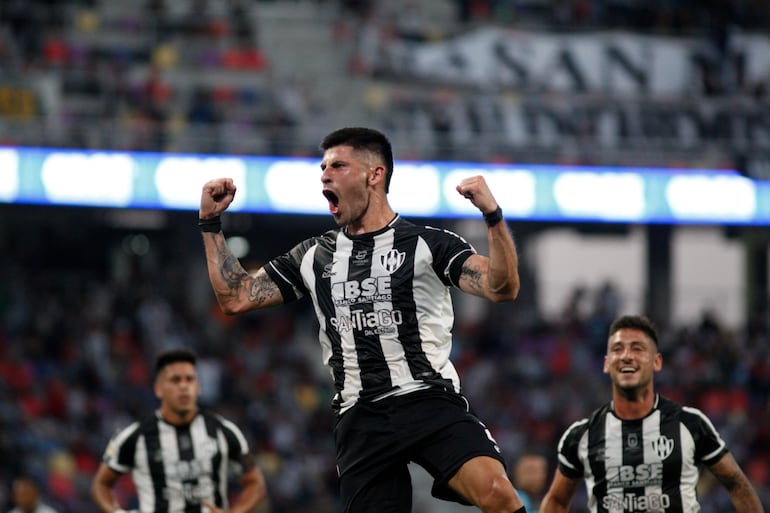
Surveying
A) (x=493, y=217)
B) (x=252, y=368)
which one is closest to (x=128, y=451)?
(x=493, y=217)

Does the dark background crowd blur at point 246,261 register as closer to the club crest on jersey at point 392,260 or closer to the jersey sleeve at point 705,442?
the jersey sleeve at point 705,442

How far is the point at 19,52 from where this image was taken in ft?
68.2

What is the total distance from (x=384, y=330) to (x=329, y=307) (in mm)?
305

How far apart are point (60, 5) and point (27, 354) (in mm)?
6392

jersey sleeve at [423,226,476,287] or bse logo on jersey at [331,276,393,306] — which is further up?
jersey sleeve at [423,226,476,287]

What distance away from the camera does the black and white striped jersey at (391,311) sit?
5.68 metres

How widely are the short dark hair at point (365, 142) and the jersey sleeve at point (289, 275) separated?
51 cm

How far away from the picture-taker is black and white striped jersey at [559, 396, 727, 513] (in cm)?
689

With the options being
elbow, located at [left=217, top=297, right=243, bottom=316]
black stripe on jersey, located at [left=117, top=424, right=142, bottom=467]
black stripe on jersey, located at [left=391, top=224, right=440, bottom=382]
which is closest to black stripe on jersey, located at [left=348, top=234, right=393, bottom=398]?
black stripe on jersey, located at [left=391, top=224, right=440, bottom=382]

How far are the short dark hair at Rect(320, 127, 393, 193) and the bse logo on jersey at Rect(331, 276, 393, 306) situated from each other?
479 mm

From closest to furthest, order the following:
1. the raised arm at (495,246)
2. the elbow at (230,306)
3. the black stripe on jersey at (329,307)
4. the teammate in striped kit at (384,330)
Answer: the raised arm at (495,246)
the teammate in striped kit at (384,330)
the black stripe on jersey at (329,307)
the elbow at (230,306)

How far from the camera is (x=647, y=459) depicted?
693cm

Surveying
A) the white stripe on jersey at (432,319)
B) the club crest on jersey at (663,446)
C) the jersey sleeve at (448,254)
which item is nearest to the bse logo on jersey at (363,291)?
the white stripe on jersey at (432,319)

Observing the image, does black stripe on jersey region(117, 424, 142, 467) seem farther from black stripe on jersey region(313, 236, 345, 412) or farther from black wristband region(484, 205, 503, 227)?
black wristband region(484, 205, 503, 227)
